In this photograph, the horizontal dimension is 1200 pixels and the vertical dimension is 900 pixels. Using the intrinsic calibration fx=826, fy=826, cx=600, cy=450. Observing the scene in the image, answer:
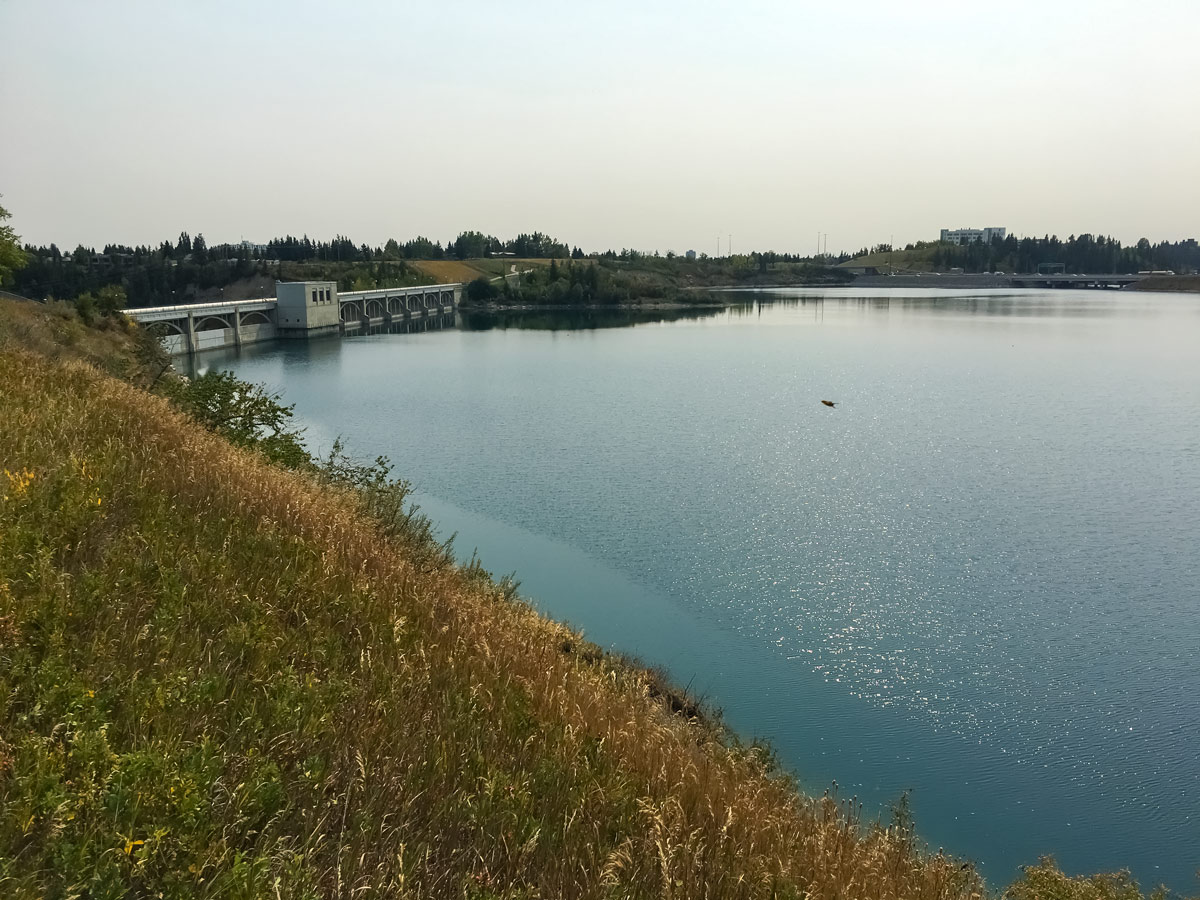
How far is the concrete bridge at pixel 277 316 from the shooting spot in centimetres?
7544

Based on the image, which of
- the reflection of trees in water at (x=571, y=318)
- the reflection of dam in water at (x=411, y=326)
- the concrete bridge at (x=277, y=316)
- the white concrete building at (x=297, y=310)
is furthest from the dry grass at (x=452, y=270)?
the white concrete building at (x=297, y=310)

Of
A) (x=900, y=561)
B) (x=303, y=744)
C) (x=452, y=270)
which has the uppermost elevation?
(x=452, y=270)

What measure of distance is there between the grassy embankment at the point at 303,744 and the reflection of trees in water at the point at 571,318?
100 m

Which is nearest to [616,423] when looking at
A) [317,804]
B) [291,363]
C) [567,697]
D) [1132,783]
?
[1132,783]

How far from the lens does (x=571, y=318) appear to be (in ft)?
419

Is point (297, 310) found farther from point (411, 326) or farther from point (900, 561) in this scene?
point (900, 561)

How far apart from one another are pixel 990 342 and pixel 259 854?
83568 mm

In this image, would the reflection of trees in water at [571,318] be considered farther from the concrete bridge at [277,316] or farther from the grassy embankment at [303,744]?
the grassy embankment at [303,744]

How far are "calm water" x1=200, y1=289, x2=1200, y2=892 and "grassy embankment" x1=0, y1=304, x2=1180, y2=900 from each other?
4565 mm

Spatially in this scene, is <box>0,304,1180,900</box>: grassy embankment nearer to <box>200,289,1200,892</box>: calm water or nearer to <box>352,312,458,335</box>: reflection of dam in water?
<box>200,289,1200,892</box>: calm water

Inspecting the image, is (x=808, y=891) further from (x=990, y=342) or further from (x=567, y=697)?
(x=990, y=342)

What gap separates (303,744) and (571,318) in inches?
4933

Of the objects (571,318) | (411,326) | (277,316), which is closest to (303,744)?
(277,316)

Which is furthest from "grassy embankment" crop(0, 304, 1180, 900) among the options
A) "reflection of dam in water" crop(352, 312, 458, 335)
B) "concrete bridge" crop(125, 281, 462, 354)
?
"reflection of dam in water" crop(352, 312, 458, 335)
